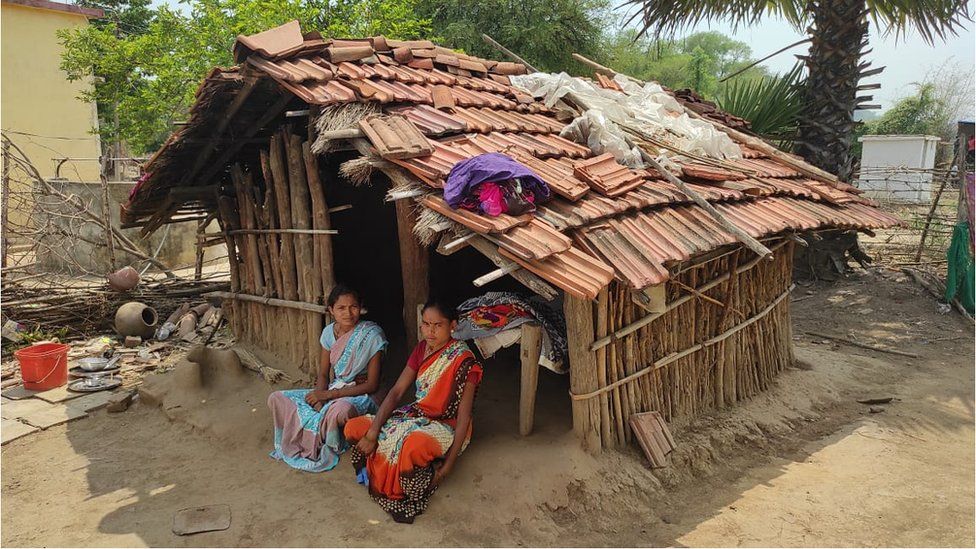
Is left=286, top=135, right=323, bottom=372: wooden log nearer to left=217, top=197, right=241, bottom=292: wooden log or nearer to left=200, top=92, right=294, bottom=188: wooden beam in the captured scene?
left=200, top=92, right=294, bottom=188: wooden beam

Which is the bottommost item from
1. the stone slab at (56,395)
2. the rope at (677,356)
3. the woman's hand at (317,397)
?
the stone slab at (56,395)

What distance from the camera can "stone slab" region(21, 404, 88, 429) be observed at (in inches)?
229

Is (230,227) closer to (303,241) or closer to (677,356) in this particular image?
(303,241)

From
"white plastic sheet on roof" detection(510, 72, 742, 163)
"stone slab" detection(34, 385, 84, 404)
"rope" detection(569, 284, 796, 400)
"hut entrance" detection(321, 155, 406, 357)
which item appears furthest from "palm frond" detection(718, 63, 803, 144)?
"stone slab" detection(34, 385, 84, 404)

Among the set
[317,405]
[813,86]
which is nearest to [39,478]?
[317,405]

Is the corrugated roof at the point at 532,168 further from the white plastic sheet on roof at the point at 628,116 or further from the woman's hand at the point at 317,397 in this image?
the woman's hand at the point at 317,397

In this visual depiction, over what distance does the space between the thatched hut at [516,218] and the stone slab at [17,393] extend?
198 centimetres

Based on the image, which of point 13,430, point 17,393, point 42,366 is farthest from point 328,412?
point 17,393

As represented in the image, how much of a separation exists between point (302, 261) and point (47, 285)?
6.13 metres

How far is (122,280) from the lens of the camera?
857 centimetres

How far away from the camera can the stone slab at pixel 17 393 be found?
6434 millimetres

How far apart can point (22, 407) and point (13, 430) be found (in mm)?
619

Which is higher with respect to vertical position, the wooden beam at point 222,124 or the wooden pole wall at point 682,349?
the wooden beam at point 222,124

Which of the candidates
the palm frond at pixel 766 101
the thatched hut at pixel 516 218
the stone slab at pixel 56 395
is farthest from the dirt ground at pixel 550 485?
the palm frond at pixel 766 101
